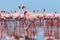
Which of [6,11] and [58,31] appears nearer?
[58,31]

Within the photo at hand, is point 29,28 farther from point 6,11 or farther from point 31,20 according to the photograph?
point 6,11

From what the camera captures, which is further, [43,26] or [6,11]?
[6,11]

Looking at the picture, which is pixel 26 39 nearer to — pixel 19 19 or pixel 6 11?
pixel 19 19

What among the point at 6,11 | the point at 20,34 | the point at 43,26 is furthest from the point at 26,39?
the point at 6,11

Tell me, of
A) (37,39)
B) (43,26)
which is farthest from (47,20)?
(37,39)

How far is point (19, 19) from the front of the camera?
8.61ft

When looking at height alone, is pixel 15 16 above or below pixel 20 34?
above

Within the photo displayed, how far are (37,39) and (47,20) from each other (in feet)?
0.82

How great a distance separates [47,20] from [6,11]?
54cm

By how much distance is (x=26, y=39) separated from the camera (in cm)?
262

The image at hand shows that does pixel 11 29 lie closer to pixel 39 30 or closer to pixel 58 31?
pixel 39 30

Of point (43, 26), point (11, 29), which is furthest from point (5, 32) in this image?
point (43, 26)

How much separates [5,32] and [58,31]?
63 centimetres

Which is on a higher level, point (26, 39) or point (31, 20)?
point (31, 20)
